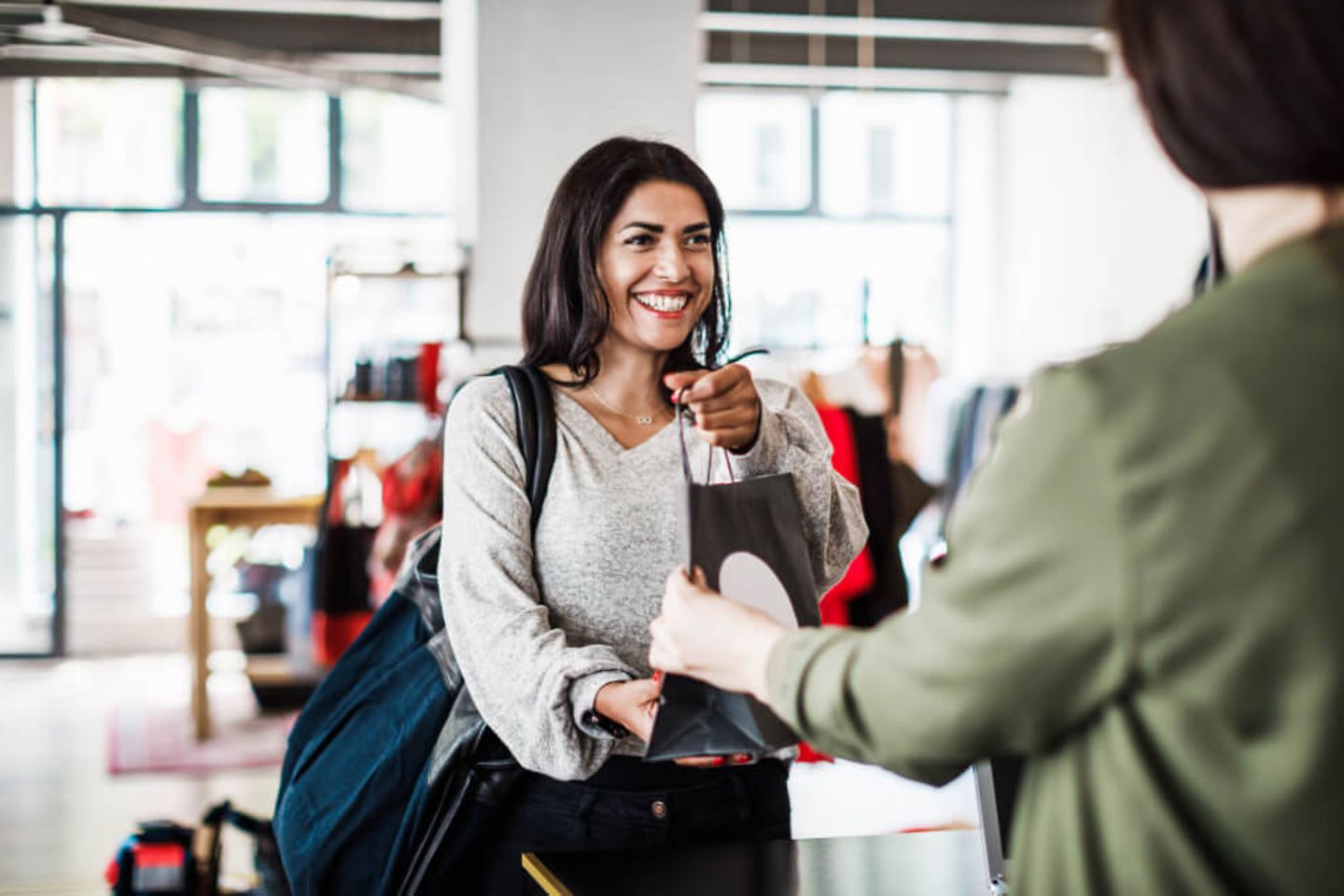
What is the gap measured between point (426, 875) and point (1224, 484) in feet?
4.09

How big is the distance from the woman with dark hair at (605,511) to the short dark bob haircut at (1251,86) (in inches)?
31.8

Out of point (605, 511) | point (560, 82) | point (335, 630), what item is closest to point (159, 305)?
point (335, 630)

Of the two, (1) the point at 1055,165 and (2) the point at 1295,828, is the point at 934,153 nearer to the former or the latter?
(1) the point at 1055,165

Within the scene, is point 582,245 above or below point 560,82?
below

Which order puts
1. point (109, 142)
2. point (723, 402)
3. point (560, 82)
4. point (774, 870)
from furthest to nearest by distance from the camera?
1. point (109, 142)
2. point (560, 82)
3. point (723, 402)
4. point (774, 870)

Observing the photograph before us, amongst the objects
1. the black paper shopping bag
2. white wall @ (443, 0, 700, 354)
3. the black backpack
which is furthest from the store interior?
the black paper shopping bag

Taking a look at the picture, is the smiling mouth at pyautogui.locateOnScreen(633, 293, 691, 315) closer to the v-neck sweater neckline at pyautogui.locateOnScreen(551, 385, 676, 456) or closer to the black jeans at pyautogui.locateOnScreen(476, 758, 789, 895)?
the v-neck sweater neckline at pyautogui.locateOnScreen(551, 385, 676, 456)

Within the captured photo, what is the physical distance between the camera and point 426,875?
1.74m

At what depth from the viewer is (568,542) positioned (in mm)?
1722

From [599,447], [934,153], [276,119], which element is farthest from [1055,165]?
[599,447]

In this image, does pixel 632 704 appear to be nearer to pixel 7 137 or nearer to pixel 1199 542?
pixel 1199 542

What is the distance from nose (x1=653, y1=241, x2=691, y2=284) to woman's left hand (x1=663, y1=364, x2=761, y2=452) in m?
0.19

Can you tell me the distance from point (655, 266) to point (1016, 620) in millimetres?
1053

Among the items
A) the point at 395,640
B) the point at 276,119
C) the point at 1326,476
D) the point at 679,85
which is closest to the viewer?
the point at 1326,476
